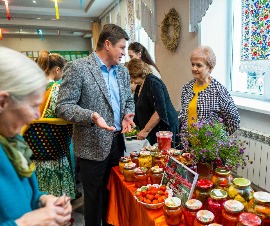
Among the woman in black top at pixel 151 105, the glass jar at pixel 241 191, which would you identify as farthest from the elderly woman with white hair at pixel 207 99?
the glass jar at pixel 241 191

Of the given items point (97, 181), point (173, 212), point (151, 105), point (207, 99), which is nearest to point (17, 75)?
point (173, 212)

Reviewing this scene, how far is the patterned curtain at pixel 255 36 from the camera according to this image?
8.36ft

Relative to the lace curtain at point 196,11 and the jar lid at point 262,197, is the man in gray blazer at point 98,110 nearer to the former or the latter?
the jar lid at point 262,197

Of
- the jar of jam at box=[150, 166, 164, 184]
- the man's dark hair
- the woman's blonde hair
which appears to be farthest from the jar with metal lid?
the woman's blonde hair

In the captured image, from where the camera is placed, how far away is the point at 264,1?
8.29 ft

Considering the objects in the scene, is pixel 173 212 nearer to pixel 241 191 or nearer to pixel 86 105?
pixel 241 191

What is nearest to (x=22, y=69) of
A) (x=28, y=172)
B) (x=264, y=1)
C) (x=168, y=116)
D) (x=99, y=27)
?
(x=28, y=172)

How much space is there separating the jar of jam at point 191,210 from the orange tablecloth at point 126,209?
2.3 inches

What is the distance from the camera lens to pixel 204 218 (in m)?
0.93

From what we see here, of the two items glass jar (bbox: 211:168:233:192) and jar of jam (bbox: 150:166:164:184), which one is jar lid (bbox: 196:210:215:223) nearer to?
glass jar (bbox: 211:168:233:192)

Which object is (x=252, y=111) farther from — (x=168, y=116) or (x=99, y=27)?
(x=99, y=27)

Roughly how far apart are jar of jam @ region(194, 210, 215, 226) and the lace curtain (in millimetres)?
2551

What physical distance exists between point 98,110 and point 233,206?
3.43 feet

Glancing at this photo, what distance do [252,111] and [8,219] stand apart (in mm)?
2544
